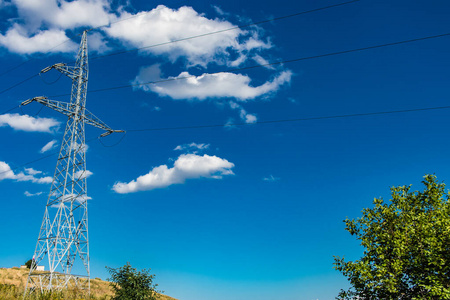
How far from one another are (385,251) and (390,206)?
9.91 feet

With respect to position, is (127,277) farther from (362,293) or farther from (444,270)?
(444,270)

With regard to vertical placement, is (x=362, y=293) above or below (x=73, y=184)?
below

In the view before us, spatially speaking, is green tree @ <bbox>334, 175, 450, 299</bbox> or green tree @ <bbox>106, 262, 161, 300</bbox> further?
green tree @ <bbox>106, 262, 161, 300</bbox>

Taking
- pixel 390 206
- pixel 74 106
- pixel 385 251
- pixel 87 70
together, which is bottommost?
pixel 385 251

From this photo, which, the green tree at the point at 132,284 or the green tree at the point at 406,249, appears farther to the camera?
the green tree at the point at 132,284

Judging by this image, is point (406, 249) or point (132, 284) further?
point (132, 284)

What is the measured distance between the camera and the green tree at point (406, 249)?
59.9 ft

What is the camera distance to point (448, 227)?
18.2 metres

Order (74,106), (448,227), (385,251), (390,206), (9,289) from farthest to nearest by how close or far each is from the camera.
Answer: (74,106) < (9,289) < (390,206) < (385,251) < (448,227)

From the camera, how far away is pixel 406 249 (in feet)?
63.4

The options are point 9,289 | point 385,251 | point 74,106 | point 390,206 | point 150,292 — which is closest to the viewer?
point 385,251

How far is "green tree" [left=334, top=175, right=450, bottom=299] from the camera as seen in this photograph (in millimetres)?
→ 18266

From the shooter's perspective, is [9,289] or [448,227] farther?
[9,289]

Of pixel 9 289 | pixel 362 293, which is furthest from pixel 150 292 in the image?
pixel 362 293
